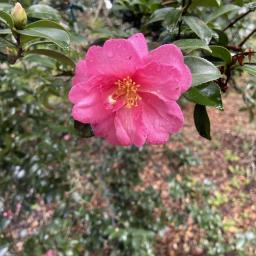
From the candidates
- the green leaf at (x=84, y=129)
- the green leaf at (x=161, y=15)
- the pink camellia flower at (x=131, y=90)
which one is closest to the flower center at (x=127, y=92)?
the pink camellia flower at (x=131, y=90)

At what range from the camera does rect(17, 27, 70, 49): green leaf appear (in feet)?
2.21

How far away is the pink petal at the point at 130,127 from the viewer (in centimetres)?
66

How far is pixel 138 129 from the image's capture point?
0.66 m

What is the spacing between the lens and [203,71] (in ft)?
2.11

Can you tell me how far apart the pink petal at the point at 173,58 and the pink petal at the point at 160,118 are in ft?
0.14

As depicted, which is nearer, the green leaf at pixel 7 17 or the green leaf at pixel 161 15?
the green leaf at pixel 7 17

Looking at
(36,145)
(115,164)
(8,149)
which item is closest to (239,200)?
(115,164)

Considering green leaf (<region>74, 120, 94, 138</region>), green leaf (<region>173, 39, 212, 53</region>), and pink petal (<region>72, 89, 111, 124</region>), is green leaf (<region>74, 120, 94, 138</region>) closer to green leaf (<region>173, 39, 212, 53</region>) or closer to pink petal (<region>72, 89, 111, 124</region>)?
pink petal (<region>72, 89, 111, 124</region>)

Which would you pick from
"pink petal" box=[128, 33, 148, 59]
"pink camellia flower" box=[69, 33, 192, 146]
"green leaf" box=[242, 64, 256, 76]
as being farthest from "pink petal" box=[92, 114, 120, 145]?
"green leaf" box=[242, 64, 256, 76]

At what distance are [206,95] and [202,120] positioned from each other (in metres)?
0.11

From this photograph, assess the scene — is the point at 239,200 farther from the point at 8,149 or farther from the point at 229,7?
→ the point at 229,7

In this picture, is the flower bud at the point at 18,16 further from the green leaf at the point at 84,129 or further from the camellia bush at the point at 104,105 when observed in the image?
the green leaf at the point at 84,129

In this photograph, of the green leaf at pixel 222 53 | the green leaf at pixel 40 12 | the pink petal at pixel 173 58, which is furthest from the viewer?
the green leaf at pixel 40 12

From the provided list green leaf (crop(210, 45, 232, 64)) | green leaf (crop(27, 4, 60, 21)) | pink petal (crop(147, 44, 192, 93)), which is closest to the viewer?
pink petal (crop(147, 44, 192, 93))
